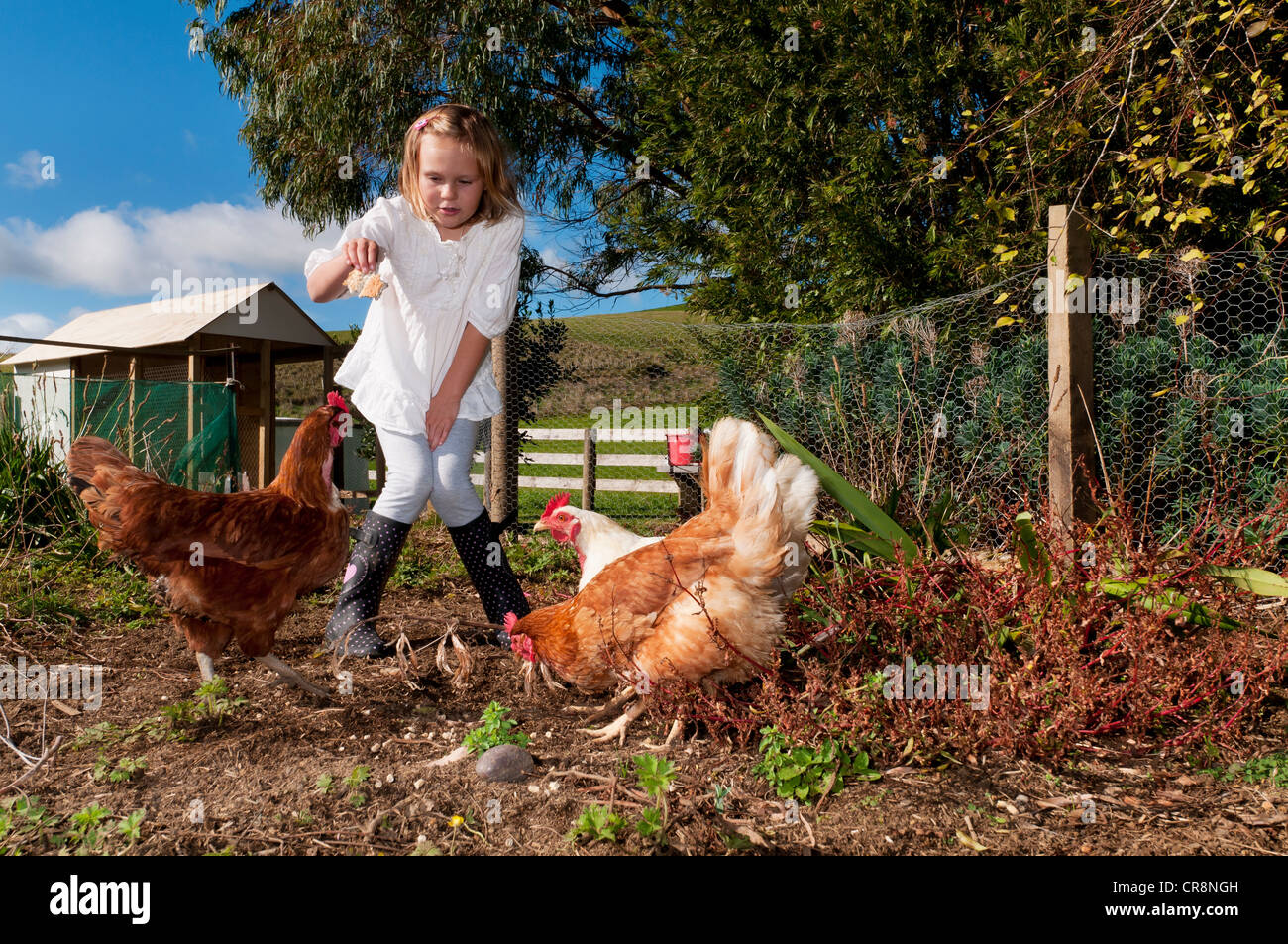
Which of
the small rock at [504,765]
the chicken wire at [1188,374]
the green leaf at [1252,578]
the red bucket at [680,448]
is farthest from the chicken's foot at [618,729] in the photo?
the red bucket at [680,448]

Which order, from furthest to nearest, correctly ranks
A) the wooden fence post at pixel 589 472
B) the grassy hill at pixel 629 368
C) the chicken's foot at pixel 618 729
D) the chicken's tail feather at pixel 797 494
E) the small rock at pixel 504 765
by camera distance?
the wooden fence post at pixel 589 472, the grassy hill at pixel 629 368, the chicken's tail feather at pixel 797 494, the chicken's foot at pixel 618 729, the small rock at pixel 504 765

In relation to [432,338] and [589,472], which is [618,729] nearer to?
[432,338]

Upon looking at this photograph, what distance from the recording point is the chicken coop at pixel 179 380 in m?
6.31

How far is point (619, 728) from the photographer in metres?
2.71

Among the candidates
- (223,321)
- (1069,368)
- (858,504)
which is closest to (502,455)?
(858,504)

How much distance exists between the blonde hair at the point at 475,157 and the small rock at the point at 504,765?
2.28m

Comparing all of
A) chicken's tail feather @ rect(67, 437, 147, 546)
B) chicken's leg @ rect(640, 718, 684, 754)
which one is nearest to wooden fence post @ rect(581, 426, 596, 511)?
chicken's tail feather @ rect(67, 437, 147, 546)

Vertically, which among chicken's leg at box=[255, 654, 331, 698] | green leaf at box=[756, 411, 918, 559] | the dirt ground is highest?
green leaf at box=[756, 411, 918, 559]

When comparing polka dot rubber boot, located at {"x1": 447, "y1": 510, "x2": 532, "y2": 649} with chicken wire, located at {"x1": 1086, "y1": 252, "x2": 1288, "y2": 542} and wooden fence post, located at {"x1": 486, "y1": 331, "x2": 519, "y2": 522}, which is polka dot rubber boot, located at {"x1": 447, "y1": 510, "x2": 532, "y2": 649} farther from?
chicken wire, located at {"x1": 1086, "y1": 252, "x2": 1288, "y2": 542}

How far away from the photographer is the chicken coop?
6309mm

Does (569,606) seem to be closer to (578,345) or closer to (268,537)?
(268,537)

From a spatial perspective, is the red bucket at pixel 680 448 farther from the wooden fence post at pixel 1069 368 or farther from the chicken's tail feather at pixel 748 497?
the chicken's tail feather at pixel 748 497

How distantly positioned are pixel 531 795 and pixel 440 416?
182 centimetres

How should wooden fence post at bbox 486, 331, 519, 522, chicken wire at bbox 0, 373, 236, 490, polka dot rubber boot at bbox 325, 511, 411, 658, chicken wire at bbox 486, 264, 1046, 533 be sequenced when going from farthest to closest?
1. wooden fence post at bbox 486, 331, 519, 522
2. chicken wire at bbox 0, 373, 236, 490
3. chicken wire at bbox 486, 264, 1046, 533
4. polka dot rubber boot at bbox 325, 511, 411, 658
